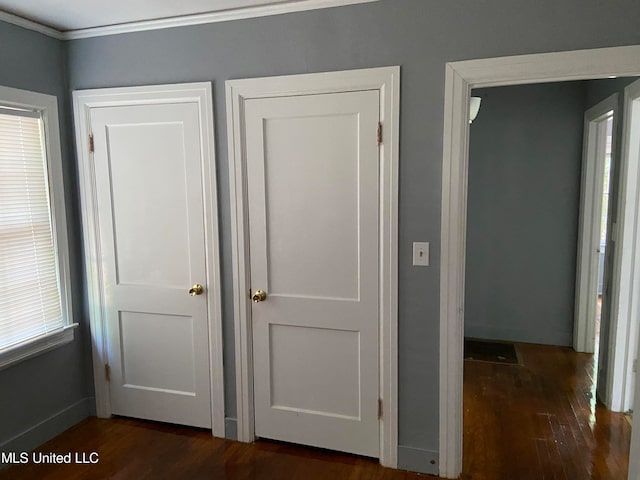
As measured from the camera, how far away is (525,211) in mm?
4148

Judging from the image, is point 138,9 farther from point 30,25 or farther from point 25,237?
point 25,237

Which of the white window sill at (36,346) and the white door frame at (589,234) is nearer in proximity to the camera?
the white window sill at (36,346)

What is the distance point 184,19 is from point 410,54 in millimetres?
1211

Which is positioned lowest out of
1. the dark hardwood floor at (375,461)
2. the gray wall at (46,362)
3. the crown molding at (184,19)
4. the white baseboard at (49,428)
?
the dark hardwood floor at (375,461)

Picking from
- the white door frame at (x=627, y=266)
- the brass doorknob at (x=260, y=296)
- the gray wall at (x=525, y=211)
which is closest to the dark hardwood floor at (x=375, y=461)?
the white door frame at (x=627, y=266)

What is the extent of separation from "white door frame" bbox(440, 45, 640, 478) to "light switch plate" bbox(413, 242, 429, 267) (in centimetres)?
7

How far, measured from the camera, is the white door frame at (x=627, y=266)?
109 inches

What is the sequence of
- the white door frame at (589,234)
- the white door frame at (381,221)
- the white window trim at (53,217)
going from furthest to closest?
the white door frame at (589,234) < the white window trim at (53,217) < the white door frame at (381,221)

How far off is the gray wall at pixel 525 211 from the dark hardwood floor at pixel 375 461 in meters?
1.07

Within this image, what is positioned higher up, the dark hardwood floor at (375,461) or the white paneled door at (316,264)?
the white paneled door at (316,264)

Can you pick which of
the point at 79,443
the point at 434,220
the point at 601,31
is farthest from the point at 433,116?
the point at 79,443

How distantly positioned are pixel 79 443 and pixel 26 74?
82.2 inches

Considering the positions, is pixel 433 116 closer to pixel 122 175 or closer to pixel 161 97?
pixel 161 97

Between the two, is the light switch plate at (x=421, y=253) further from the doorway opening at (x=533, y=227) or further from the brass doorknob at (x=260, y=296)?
the doorway opening at (x=533, y=227)
